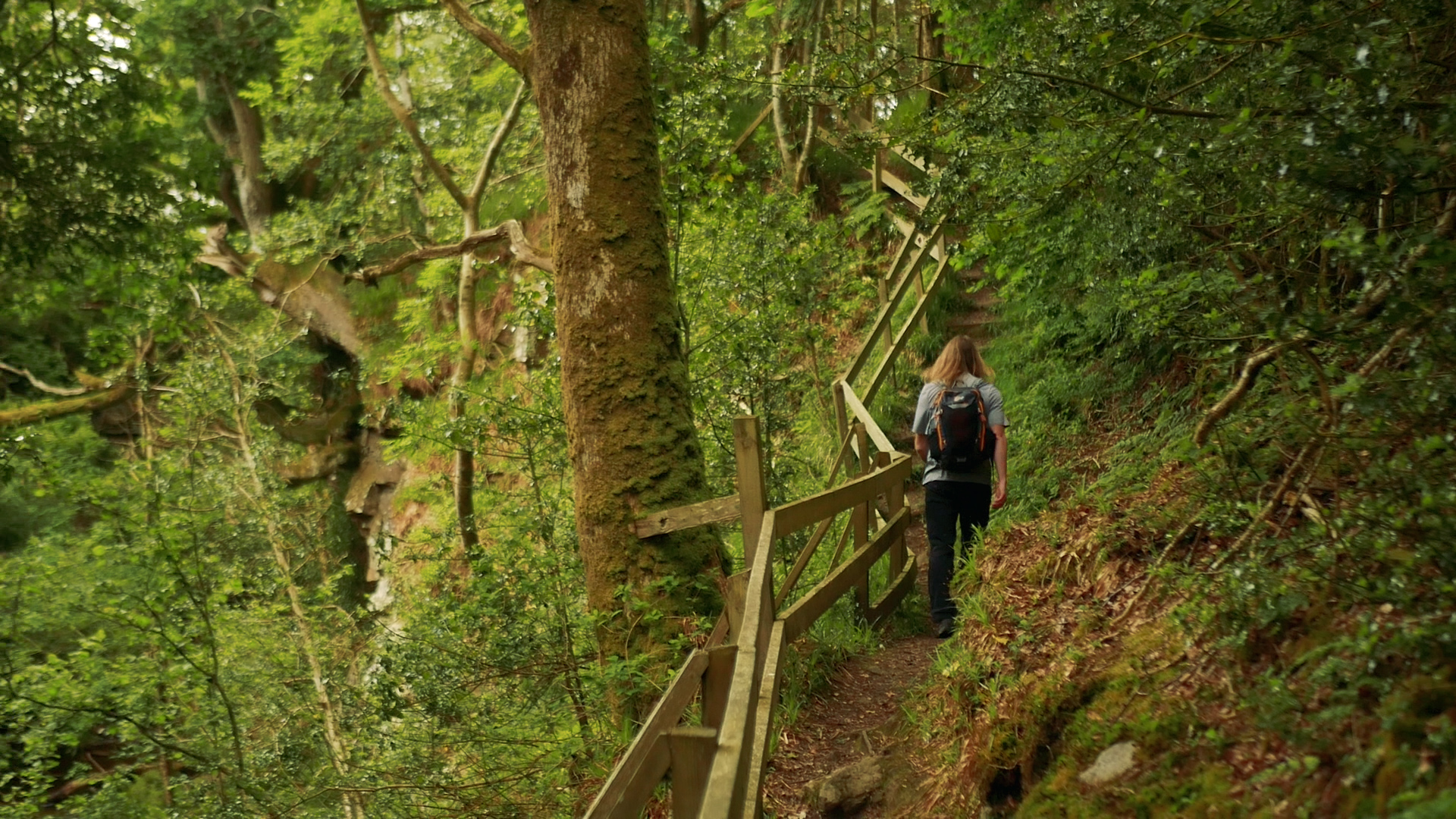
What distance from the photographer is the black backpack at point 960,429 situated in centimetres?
662

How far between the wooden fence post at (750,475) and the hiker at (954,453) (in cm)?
183

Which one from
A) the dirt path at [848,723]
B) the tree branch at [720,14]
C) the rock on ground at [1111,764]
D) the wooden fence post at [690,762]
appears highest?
the tree branch at [720,14]

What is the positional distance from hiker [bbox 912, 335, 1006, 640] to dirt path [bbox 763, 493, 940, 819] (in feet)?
1.52

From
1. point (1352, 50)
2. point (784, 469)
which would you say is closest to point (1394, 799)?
point (1352, 50)

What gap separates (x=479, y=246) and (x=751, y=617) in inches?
287

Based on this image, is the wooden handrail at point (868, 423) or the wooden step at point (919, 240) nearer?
the wooden handrail at point (868, 423)

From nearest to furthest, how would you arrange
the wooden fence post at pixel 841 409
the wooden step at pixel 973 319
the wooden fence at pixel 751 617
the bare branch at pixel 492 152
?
the wooden fence at pixel 751 617
the wooden fence post at pixel 841 409
the bare branch at pixel 492 152
the wooden step at pixel 973 319

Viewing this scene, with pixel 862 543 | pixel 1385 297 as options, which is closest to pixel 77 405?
pixel 862 543

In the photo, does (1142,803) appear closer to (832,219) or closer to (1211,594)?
(1211,594)

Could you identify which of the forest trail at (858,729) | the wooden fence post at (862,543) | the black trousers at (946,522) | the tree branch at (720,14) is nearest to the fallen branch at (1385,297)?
the forest trail at (858,729)

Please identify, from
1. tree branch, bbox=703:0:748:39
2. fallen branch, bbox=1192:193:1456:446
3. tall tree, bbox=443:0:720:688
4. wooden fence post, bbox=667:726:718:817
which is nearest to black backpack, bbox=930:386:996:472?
tall tree, bbox=443:0:720:688

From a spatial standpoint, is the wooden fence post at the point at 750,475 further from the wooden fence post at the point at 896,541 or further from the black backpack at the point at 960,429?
the wooden fence post at the point at 896,541

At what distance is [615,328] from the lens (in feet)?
19.6

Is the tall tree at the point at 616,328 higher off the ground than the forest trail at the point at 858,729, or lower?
higher
